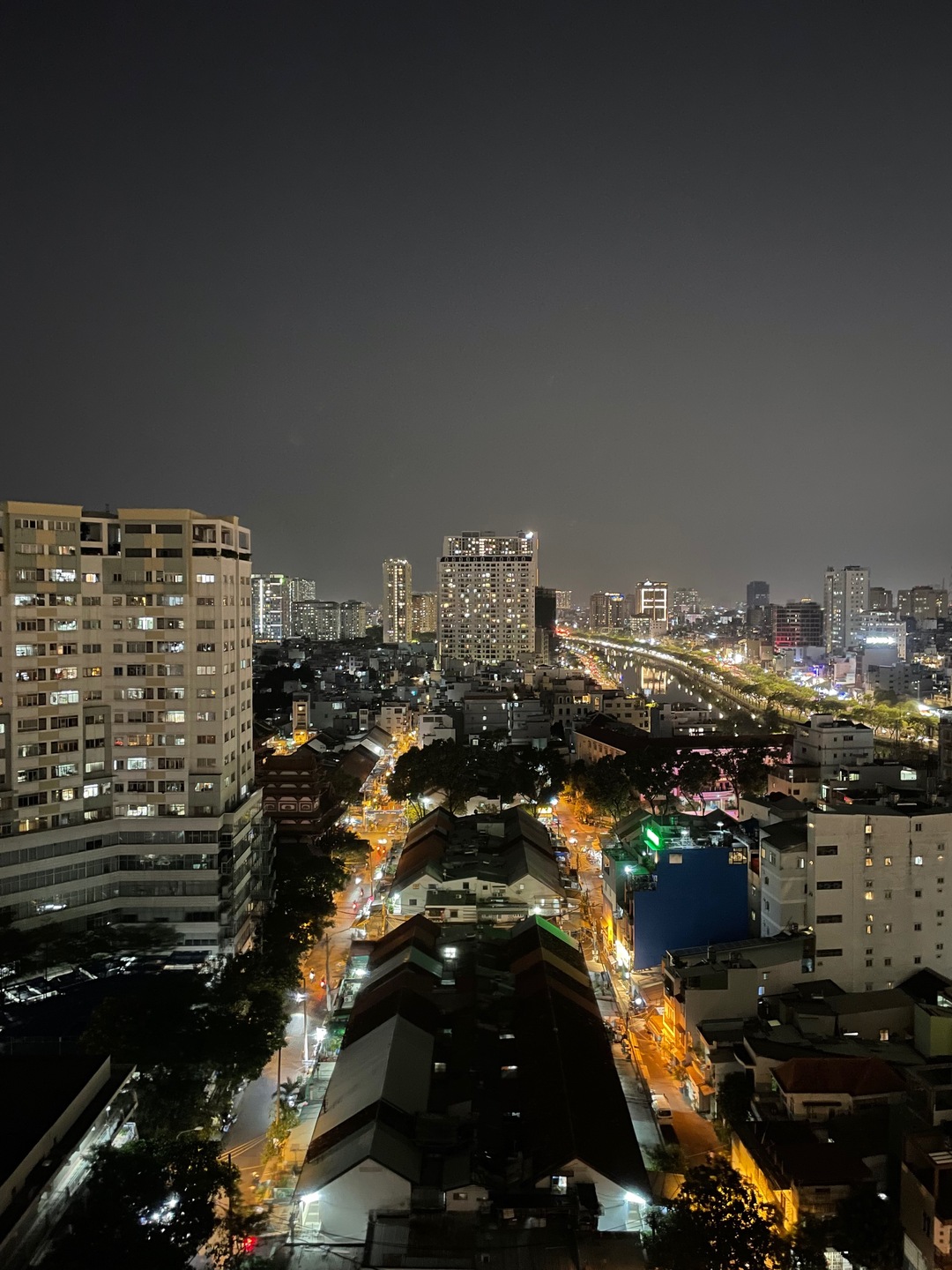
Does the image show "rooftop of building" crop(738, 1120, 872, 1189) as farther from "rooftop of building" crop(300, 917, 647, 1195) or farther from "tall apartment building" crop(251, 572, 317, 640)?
"tall apartment building" crop(251, 572, 317, 640)

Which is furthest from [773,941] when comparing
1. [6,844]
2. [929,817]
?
[6,844]

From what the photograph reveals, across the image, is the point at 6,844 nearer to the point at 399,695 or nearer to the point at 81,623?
the point at 81,623

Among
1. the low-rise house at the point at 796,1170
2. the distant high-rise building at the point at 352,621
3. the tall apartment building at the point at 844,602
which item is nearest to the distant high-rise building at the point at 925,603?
the tall apartment building at the point at 844,602

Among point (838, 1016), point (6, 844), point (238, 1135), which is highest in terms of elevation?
point (6, 844)

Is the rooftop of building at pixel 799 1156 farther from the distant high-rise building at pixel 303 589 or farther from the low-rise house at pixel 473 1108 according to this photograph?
the distant high-rise building at pixel 303 589

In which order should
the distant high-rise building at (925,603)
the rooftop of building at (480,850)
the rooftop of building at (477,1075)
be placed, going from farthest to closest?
the distant high-rise building at (925,603) < the rooftop of building at (480,850) < the rooftop of building at (477,1075)

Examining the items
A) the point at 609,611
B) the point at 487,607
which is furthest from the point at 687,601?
the point at 487,607
